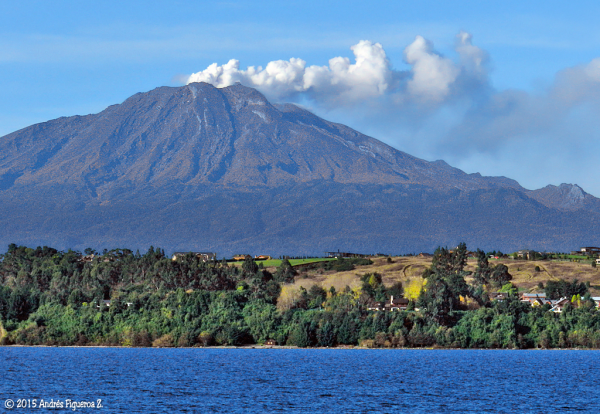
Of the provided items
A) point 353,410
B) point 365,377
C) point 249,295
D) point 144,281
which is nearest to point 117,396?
point 353,410

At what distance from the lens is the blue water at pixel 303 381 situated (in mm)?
68938

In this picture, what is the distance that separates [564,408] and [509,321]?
60113 mm

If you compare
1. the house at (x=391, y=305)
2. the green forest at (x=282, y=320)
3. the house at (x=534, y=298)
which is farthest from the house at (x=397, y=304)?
the house at (x=534, y=298)

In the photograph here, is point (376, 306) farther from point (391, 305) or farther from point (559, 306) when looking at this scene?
point (559, 306)

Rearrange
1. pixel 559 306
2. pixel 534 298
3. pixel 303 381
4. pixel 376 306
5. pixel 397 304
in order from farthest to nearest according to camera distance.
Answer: pixel 534 298 < pixel 397 304 < pixel 376 306 < pixel 559 306 < pixel 303 381

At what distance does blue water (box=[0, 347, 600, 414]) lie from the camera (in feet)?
226

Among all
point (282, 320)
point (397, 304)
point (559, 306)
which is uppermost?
point (397, 304)

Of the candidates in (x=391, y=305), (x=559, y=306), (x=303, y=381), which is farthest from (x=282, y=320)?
(x=303, y=381)

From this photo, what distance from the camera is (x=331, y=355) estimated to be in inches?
4604

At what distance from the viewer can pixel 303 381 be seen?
84000mm

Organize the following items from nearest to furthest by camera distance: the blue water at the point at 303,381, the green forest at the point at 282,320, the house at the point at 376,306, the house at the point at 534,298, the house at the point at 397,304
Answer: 1. the blue water at the point at 303,381
2. the green forest at the point at 282,320
3. the house at the point at 376,306
4. the house at the point at 397,304
5. the house at the point at 534,298

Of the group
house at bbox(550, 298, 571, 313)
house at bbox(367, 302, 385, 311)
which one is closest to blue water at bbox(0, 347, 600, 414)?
house at bbox(550, 298, 571, 313)

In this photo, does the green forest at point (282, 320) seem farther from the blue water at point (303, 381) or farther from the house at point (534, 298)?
the house at point (534, 298)

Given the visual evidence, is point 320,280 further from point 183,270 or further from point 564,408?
point 564,408
